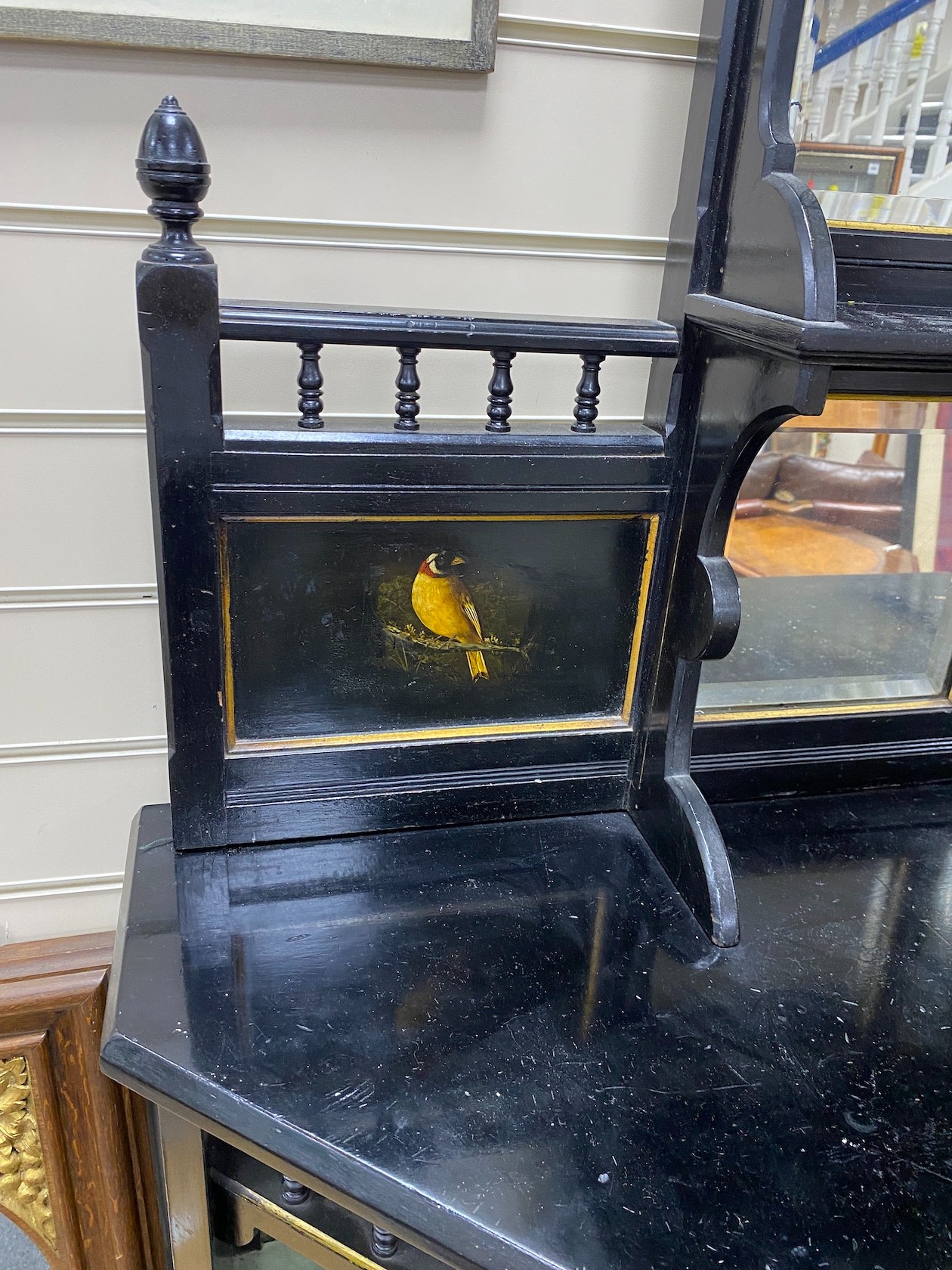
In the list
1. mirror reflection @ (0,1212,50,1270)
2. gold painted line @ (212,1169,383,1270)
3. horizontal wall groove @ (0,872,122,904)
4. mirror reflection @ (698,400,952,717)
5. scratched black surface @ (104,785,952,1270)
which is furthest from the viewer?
mirror reflection @ (0,1212,50,1270)

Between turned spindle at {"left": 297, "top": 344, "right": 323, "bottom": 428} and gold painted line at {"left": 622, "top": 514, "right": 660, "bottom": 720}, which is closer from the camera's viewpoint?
turned spindle at {"left": 297, "top": 344, "right": 323, "bottom": 428}

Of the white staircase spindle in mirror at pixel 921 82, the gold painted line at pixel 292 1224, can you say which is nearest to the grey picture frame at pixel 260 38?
the white staircase spindle in mirror at pixel 921 82

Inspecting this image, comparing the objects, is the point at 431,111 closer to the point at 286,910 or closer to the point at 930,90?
the point at 930,90

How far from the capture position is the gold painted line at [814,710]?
3.36 ft

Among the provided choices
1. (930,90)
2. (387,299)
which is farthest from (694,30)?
(387,299)

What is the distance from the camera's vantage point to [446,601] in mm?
905

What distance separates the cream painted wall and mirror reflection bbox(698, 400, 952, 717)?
0.19m

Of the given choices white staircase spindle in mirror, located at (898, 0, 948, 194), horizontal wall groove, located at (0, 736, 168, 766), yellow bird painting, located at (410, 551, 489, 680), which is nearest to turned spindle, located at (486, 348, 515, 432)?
yellow bird painting, located at (410, 551, 489, 680)

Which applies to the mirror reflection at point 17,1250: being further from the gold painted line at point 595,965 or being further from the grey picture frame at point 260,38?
the grey picture frame at point 260,38

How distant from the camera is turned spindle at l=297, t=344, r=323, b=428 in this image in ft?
2.58

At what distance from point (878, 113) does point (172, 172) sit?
0.59 meters

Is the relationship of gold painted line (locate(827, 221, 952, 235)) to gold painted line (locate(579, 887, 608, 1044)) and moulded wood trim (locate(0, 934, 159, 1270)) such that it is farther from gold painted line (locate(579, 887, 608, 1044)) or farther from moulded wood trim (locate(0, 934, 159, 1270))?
moulded wood trim (locate(0, 934, 159, 1270))

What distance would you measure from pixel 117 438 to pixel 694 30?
668 millimetres

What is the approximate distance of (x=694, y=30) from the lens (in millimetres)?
872
